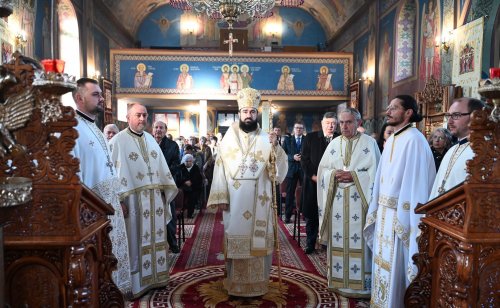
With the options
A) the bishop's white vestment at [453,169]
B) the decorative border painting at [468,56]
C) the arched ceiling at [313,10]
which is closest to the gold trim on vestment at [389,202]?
the bishop's white vestment at [453,169]

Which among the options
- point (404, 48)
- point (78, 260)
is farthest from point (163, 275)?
point (404, 48)

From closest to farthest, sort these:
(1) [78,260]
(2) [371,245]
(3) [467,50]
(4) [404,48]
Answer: (1) [78,260] < (2) [371,245] < (3) [467,50] < (4) [404,48]

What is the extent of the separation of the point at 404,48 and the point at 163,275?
9.29 meters

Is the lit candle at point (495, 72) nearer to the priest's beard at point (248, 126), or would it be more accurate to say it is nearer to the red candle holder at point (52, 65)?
the red candle holder at point (52, 65)

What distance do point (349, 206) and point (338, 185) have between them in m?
0.22

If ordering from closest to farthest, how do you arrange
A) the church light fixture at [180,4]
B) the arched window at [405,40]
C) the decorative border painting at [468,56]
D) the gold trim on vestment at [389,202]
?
1. the gold trim on vestment at [389,202]
2. the decorative border painting at [468,56]
3. the church light fixture at [180,4]
4. the arched window at [405,40]

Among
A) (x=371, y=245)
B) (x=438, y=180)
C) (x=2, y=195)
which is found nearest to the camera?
(x=2, y=195)

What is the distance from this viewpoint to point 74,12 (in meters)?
11.4

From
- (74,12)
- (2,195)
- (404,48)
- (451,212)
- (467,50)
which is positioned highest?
(74,12)

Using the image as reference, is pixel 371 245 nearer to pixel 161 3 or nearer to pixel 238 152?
pixel 238 152

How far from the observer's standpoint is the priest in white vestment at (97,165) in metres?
A: 2.71

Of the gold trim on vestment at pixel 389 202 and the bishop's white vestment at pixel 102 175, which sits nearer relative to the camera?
the bishop's white vestment at pixel 102 175

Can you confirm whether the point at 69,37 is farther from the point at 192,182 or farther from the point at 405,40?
the point at 405,40

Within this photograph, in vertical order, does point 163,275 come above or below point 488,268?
below
